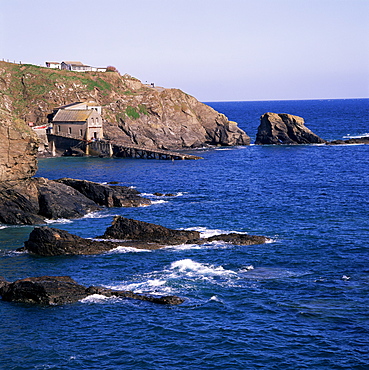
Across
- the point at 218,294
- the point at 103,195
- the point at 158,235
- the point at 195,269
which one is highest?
the point at 103,195

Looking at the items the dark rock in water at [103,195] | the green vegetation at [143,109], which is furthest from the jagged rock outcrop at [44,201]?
the green vegetation at [143,109]

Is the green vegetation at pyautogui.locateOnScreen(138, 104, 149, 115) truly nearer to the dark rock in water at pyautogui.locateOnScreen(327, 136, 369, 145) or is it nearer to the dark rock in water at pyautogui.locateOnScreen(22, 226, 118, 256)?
the dark rock in water at pyautogui.locateOnScreen(327, 136, 369, 145)

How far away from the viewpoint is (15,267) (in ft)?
151

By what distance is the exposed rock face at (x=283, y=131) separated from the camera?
15125 centimetres

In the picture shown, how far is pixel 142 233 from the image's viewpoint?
53.7m

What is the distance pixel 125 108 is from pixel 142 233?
3786 inches

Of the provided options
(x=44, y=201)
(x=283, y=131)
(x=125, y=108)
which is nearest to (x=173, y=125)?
(x=125, y=108)

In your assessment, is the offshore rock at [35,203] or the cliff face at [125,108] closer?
the offshore rock at [35,203]

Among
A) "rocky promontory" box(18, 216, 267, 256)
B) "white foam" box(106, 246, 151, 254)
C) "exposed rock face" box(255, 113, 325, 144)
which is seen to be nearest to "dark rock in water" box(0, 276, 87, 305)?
"rocky promontory" box(18, 216, 267, 256)

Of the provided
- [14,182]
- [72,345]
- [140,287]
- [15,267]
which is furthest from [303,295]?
[14,182]

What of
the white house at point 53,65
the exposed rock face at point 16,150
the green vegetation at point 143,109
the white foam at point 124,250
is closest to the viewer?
the white foam at point 124,250

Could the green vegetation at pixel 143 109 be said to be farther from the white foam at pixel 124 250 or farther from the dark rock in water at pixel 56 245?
the white foam at pixel 124 250

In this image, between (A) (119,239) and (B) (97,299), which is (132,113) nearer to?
(A) (119,239)

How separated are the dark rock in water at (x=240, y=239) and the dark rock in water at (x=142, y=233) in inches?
82.8
